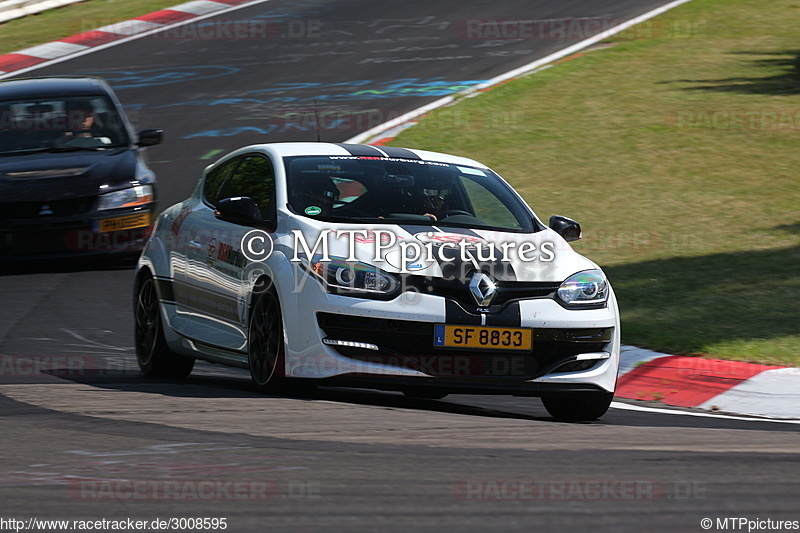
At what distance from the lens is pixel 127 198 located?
477 inches

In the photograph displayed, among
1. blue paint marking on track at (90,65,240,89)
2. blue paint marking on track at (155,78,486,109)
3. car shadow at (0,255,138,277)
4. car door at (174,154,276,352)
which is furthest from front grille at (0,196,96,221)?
blue paint marking on track at (90,65,240,89)

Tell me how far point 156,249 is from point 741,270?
17.5 feet

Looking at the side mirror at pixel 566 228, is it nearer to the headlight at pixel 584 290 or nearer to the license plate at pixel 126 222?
the headlight at pixel 584 290

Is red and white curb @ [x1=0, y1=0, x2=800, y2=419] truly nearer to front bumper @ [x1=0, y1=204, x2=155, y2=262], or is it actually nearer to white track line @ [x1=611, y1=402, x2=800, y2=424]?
white track line @ [x1=611, y1=402, x2=800, y2=424]

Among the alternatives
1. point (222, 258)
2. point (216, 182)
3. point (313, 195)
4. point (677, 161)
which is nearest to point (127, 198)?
point (216, 182)

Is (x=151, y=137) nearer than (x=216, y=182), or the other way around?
(x=216, y=182)

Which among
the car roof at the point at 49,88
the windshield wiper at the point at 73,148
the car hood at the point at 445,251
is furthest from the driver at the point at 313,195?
the car roof at the point at 49,88

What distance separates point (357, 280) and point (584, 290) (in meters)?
1.21

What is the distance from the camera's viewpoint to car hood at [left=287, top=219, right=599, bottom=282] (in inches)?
271

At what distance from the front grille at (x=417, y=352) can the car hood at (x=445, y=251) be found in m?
0.30

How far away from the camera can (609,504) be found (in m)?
4.42

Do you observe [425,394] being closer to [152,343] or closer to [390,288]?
[390,288]

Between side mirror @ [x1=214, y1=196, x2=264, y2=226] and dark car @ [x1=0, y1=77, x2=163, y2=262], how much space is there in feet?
15.3

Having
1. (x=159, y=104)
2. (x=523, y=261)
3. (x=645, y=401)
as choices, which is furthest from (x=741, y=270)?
(x=159, y=104)
